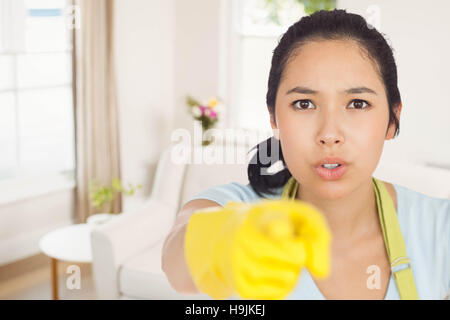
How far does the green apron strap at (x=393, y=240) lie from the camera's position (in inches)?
18.4

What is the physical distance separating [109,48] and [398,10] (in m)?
1.52

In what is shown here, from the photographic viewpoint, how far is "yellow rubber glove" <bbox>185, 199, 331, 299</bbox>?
24 cm

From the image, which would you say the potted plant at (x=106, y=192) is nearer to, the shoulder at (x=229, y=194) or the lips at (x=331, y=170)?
the shoulder at (x=229, y=194)

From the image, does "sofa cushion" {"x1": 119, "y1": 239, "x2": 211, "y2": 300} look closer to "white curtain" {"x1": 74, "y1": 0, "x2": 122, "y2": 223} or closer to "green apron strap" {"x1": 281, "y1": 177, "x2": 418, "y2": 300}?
"white curtain" {"x1": 74, "y1": 0, "x2": 122, "y2": 223}

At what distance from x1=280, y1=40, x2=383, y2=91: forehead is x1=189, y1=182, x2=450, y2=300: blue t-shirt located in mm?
128

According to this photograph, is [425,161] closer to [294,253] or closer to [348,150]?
[348,150]

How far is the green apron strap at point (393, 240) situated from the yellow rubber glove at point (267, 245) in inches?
8.5

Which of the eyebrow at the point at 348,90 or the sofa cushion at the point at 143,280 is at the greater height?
the eyebrow at the point at 348,90

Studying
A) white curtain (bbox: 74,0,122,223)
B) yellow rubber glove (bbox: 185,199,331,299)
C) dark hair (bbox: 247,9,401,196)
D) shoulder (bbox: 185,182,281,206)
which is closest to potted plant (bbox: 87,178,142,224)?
white curtain (bbox: 74,0,122,223)

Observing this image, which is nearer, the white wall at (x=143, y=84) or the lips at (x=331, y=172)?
the lips at (x=331, y=172)

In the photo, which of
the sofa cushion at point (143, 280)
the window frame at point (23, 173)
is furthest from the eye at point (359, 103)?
the window frame at point (23, 173)

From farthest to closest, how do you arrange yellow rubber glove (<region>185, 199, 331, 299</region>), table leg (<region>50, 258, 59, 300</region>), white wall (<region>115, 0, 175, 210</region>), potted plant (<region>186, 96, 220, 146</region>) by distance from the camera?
white wall (<region>115, 0, 175, 210</region>), potted plant (<region>186, 96, 220, 146</region>), table leg (<region>50, 258, 59, 300</region>), yellow rubber glove (<region>185, 199, 331, 299</region>)

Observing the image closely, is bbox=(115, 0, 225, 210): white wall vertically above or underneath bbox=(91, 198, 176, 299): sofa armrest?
above
